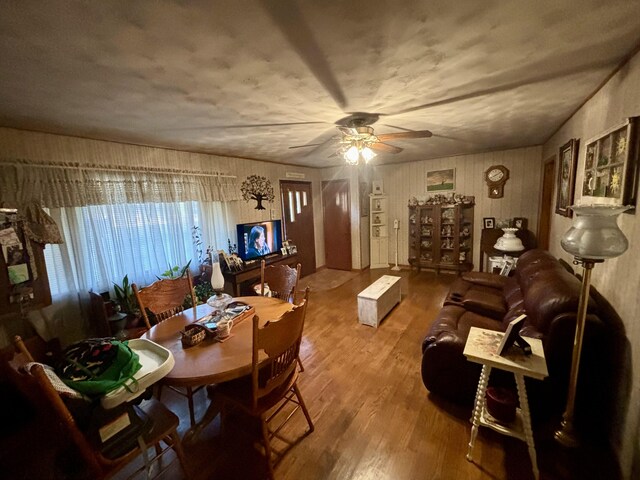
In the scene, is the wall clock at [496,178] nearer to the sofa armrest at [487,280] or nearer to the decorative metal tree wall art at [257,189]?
the sofa armrest at [487,280]

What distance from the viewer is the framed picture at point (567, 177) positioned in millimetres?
2370

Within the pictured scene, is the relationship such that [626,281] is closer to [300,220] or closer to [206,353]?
[206,353]

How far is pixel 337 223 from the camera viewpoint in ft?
18.5

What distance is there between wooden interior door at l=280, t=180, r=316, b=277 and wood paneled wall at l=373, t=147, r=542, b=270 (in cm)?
161

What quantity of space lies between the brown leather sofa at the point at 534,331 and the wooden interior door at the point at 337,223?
9.84 feet

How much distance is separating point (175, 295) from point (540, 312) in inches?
107

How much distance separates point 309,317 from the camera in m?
3.54

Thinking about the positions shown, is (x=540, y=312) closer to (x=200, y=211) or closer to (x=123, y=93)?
(x=123, y=93)

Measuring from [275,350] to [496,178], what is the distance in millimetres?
4800

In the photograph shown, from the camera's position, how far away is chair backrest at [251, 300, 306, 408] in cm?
138

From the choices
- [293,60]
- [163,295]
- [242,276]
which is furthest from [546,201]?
[163,295]

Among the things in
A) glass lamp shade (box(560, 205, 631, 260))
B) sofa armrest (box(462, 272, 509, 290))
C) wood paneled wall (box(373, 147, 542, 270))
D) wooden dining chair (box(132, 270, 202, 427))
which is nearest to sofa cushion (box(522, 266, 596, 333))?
glass lamp shade (box(560, 205, 631, 260))

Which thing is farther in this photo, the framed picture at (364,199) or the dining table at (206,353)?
the framed picture at (364,199)

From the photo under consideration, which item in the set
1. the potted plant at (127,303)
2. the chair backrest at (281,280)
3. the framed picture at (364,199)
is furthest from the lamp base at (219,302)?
the framed picture at (364,199)
